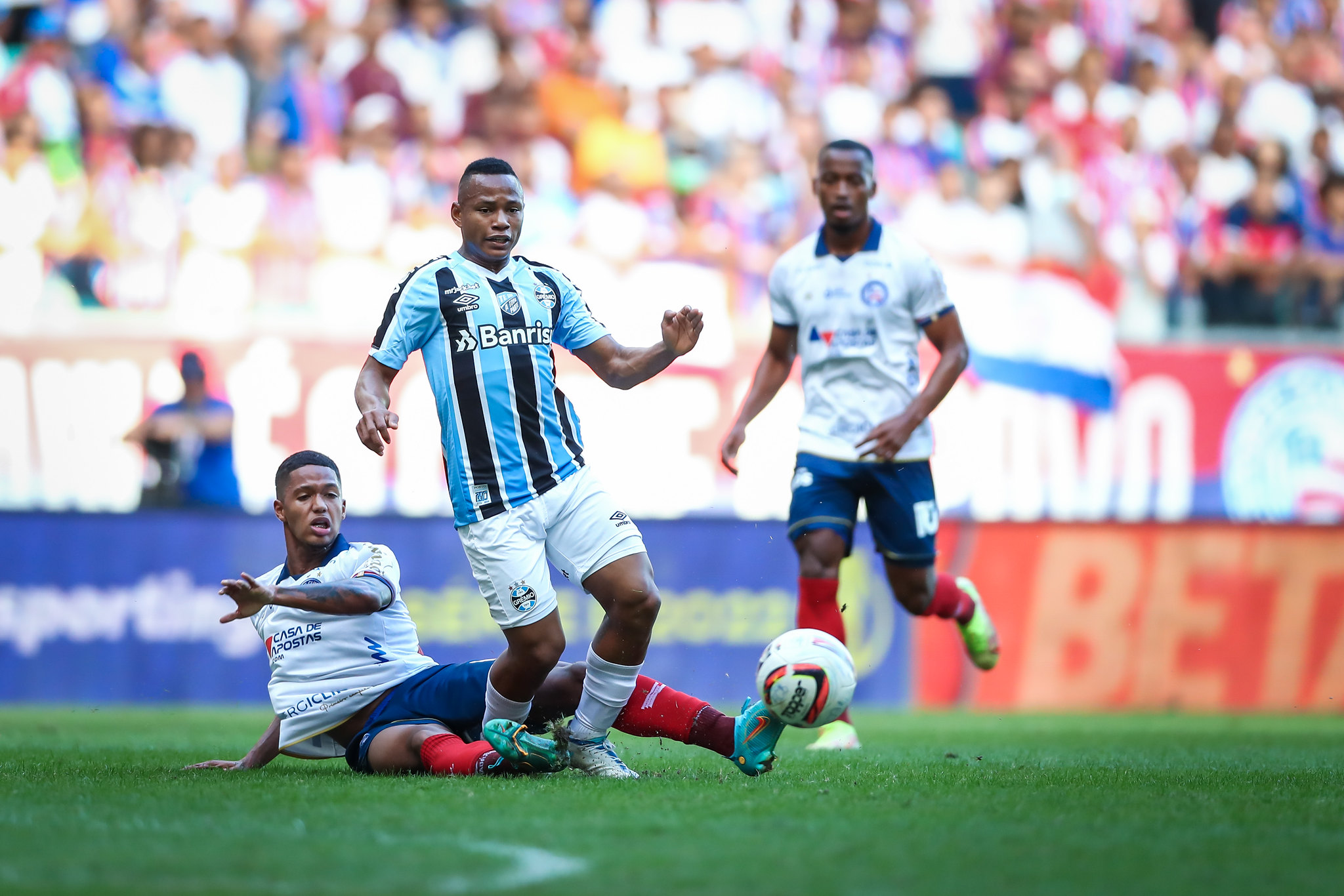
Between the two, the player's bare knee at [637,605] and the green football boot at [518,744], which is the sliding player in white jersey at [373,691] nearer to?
the green football boot at [518,744]

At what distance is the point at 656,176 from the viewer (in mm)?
13617

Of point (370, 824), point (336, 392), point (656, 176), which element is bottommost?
point (370, 824)

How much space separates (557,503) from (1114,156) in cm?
1087

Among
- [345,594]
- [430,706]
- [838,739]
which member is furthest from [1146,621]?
[345,594]

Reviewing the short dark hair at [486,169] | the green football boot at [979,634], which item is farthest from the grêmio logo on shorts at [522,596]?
the green football boot at [979,634]

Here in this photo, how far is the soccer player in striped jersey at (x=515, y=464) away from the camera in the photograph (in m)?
4.95

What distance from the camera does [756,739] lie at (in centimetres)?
496

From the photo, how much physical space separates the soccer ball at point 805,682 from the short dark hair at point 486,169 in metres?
1.85

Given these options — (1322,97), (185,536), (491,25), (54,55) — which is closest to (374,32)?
(491,25)

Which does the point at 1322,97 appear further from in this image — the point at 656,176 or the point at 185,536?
the point at 185,536

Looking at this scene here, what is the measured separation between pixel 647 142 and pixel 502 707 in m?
9.46

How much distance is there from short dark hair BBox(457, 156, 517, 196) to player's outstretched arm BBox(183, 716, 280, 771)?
77.2 inches

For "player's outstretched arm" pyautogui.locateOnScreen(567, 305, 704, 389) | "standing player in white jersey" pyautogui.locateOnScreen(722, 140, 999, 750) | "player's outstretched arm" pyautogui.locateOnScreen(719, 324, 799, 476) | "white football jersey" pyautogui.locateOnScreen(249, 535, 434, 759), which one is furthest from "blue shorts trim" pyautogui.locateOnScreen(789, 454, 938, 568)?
"white football jersey" pyautogui.locateOnScreen(249, 535, 434, 759)

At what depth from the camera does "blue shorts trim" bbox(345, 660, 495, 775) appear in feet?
17.1
